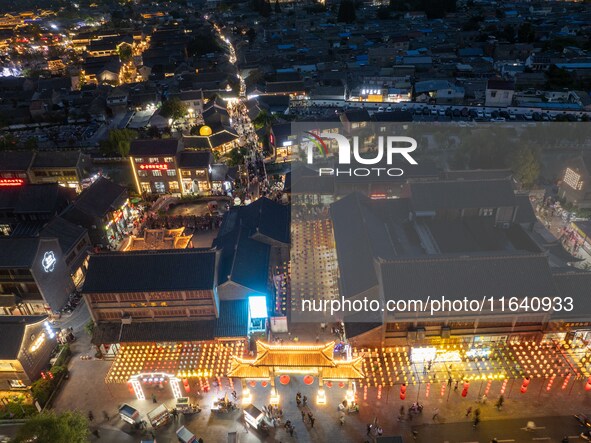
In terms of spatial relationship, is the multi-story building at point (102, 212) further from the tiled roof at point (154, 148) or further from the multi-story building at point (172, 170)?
the tiled roof at point (154, 148)

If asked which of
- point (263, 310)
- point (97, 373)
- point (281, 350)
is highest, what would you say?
point (281, 350)

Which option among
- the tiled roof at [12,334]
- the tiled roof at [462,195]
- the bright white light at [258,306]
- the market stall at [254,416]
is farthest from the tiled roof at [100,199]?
the tiled roof at [462,195]

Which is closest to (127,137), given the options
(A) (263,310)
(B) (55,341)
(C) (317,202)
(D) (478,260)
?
(C) (317,202)

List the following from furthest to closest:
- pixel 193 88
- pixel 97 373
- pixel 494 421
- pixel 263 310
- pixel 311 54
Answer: pixel 311 54
pixel 193 88
pixel 263 310
pixel 97 373
pixel 494 421

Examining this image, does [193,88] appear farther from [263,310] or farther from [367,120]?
[263,310]

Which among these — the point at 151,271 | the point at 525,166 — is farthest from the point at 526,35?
the point at 151,271

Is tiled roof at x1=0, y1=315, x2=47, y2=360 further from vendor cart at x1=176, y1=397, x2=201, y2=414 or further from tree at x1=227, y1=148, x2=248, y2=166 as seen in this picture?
tree at x1=227, y1=148, x2=248, y2=166

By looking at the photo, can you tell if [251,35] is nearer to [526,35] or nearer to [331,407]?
[526,35]
